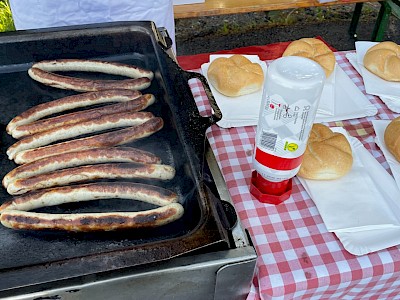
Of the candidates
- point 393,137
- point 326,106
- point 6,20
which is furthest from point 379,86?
point 6,20

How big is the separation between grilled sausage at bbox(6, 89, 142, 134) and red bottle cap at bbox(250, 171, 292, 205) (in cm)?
77

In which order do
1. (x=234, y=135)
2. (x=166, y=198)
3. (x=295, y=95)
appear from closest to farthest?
(x=295, y=95) → (x=166, y=198) → (x=234, y=135)

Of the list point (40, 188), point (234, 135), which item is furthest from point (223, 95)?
point (40, 188)

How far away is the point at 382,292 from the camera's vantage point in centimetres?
171

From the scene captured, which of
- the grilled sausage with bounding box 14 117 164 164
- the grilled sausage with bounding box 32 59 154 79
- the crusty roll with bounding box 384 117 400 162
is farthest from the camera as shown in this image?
the grilled sausage with bounding box 32 59 154 79

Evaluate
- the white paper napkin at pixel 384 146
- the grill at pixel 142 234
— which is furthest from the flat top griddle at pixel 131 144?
the white paper napkin at pixel 384 146

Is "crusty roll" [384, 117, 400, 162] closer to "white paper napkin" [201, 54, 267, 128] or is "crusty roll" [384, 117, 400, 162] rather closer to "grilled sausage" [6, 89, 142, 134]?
"white paper napkin" [201, 54, 267, 128]

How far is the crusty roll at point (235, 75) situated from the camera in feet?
7.28

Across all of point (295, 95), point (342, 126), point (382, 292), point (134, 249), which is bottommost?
point (382, 292)

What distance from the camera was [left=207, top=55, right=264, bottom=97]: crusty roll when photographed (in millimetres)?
2219

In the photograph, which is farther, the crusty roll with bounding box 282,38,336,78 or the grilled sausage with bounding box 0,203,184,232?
the crusty roll with bounding box 282,38,336,78

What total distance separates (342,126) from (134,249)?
126 cm

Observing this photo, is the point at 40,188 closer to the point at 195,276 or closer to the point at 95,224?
the point at 95,224

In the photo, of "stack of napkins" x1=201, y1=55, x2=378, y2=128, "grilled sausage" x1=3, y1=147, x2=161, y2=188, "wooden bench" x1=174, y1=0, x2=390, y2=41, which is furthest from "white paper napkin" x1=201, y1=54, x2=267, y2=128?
"wooden bench" x1=174, y1=0, x2=390, y2=41
